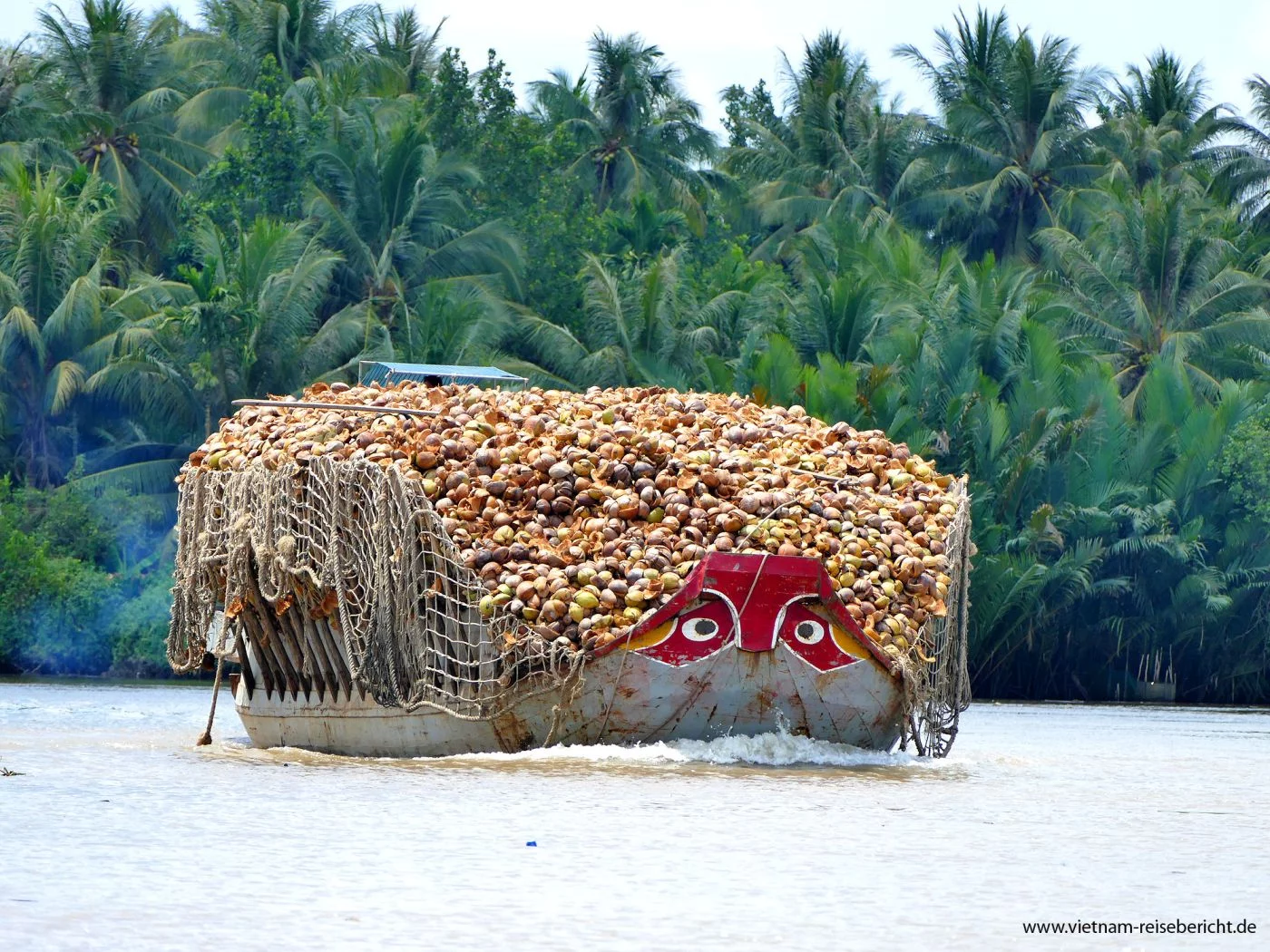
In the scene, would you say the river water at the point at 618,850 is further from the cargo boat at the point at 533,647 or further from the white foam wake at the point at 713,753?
the cargo boat at the point at 533,647

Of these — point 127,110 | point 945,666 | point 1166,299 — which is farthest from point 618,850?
point 127,110

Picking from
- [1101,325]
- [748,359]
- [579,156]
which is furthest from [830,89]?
[748,359]

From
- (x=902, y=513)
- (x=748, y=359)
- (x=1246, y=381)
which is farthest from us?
(x=1246, y=381)

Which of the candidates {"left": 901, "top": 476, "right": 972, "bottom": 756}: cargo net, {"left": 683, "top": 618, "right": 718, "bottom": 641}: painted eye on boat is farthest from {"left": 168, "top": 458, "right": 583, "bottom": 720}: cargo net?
{"left": 901, "top": 476, "right": 972, "bottom": 756}: cargo net

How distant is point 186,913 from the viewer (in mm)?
8883

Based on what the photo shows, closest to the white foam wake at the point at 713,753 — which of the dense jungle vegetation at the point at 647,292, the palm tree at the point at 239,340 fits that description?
the dense jungle vegetation at the point at 647,292

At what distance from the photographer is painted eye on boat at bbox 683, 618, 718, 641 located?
15.1 meters

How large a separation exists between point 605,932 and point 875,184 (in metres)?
45.6

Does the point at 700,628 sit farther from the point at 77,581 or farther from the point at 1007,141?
the point at 1007,141

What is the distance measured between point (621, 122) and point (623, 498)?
39.5 m

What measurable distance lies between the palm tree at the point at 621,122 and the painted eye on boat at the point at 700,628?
38.5m

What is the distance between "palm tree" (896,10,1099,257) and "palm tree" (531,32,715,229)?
665 centimetres

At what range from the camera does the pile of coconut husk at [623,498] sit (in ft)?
50.0

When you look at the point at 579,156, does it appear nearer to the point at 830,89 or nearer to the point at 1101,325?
the point at 830,89
